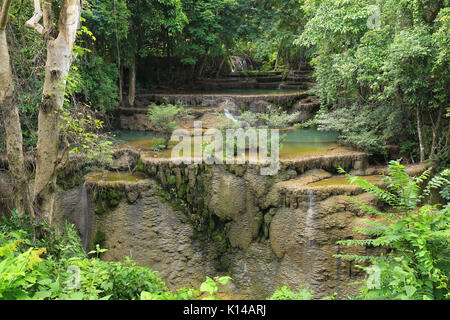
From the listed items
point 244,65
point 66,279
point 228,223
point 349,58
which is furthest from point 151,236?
point 244,65

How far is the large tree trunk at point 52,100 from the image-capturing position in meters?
5.10

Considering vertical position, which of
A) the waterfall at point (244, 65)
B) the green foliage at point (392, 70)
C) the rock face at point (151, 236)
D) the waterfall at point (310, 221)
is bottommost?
the rock face at point (151, 236)

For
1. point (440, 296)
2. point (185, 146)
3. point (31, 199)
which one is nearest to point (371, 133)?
point (185, 146)

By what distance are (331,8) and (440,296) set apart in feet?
33.1

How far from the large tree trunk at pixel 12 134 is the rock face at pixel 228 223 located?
3.87 meters

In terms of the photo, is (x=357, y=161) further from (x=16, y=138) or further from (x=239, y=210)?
(x=16, y=138)

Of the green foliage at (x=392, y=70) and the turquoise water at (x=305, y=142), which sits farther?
the turquoise water at (x=305, y=142)

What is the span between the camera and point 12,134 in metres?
4.99

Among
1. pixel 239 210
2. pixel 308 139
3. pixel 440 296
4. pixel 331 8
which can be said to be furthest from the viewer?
pixel 308 139

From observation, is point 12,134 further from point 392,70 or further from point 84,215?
point 392,70

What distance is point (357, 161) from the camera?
923cm

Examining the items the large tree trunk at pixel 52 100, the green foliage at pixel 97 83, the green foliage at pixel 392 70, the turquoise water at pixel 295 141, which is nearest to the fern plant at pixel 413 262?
the large tree trunk at pixel 52 100

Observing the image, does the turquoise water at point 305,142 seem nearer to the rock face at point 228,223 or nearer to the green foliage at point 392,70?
the green foliage at point 392,70

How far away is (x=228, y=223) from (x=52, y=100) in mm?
5442
